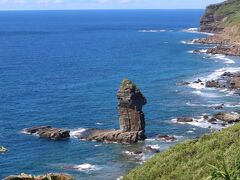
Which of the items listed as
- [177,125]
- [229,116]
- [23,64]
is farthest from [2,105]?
[23,64]

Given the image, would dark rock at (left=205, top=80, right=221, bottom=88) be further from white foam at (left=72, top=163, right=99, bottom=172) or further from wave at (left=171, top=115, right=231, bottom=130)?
white foam at (left=72, top=163, right=99, bottom=172)

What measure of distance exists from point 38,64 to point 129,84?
9540 centimetres

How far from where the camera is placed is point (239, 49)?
187m

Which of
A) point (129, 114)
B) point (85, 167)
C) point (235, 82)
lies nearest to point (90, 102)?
point (129, 114)

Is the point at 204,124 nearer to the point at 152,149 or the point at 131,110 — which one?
the point at 131,110

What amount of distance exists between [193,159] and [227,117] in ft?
192

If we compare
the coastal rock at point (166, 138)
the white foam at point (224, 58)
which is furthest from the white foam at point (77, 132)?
the white foam at point (224, 58)

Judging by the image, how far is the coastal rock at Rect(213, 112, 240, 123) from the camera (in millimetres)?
96044

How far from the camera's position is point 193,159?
40688mm

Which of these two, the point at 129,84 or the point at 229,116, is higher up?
the point at 129,84

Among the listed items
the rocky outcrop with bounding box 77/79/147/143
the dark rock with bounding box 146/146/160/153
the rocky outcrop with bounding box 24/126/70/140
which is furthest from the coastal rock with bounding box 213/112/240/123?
the rocky outcrop with bounding box 24/126/70/140

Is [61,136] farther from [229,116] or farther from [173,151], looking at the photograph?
[173,151]

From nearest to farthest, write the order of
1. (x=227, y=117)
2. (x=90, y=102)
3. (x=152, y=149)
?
(x=152, y=149), (x=227, y=117), (x=90, y=102)

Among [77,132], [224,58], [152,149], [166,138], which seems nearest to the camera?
[152,149]
